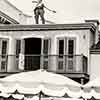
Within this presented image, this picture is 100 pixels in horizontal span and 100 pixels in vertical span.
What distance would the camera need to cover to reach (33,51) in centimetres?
3206

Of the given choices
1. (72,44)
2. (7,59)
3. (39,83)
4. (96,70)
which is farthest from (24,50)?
(39,83)

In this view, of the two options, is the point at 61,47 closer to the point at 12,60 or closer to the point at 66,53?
the point at 66,53

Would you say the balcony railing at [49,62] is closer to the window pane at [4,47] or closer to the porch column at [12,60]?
the porch column at [12,60]

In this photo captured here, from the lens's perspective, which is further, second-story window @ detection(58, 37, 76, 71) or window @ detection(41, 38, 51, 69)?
window @ detection(41, 38, 51, 69)

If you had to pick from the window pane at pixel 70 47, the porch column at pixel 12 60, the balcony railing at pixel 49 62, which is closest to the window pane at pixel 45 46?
the balcony railing at pixel 49 62

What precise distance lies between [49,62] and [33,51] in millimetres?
3041

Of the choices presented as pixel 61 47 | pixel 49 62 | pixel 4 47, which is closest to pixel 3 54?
pixel 4 47

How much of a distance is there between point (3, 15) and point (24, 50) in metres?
4.89

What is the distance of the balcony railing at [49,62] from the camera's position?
29.1 metres

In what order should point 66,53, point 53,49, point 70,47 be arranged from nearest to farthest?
point 66,53
point 70,47
point 53,49

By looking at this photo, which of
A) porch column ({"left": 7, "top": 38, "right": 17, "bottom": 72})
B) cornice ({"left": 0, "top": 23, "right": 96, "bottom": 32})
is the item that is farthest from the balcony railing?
cornice ({"left": 0, "top": 23, "right": 96, "bottom": 32})

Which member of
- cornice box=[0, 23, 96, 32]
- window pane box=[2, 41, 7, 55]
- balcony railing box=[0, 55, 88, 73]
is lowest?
balcony railing box=[0, 55, 88, 73]

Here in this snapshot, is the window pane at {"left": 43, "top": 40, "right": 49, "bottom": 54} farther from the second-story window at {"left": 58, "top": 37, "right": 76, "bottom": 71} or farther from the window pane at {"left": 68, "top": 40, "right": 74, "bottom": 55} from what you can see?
the window pane at {"left": 68, "top": 40, "right": 74, "bottom": 55}

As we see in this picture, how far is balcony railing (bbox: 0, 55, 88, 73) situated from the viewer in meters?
29.1
